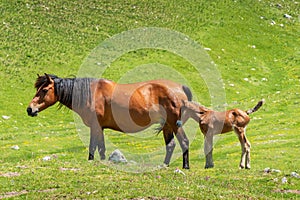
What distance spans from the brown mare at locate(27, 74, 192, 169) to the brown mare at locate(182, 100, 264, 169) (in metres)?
0.64

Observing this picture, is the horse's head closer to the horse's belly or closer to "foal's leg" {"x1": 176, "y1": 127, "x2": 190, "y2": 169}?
the horse's belly

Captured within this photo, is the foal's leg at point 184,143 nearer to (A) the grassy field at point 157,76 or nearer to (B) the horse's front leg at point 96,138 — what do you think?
(A) the grassy field at point 157,76

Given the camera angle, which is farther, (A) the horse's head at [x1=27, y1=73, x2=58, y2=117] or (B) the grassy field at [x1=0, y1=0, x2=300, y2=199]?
(A) the horse's head at [x1=27, y1=73, x2=58, y2=117]

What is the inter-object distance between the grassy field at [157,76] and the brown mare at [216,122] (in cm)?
108

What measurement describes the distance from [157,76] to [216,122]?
89.6 ft

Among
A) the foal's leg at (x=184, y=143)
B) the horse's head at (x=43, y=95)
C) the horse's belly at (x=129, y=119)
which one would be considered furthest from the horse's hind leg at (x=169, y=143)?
the horse's head at (x=43, y=95)

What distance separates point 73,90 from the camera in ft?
71.5

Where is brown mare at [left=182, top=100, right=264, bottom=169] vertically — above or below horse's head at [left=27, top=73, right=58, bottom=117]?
below

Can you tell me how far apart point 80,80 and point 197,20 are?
45.3 metres

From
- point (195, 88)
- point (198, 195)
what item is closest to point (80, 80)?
point (198, 195)

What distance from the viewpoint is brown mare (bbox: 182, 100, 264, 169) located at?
22453 millimetres

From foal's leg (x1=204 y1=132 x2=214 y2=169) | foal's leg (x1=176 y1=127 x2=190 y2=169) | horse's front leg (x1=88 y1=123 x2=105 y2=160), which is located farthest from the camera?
foal's leg (x1=204 y1=132 x2=214 y2=169)

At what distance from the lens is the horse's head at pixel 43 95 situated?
21.9 metres

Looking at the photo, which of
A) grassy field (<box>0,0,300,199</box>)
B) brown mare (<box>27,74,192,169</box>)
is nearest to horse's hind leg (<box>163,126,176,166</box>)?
brown mare (<box>27,74,192,169</box>)
